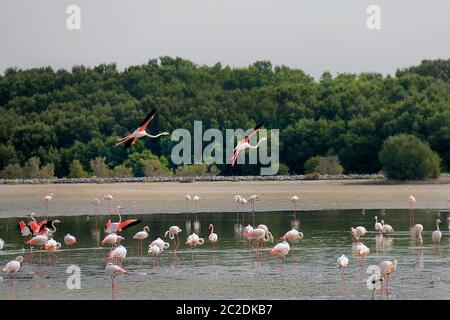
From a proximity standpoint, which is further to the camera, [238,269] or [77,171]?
[77,171]

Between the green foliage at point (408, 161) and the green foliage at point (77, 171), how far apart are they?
72.9 feet

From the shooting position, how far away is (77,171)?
7088 cm

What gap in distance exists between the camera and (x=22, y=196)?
46.2m

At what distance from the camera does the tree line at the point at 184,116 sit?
6844 centimetres

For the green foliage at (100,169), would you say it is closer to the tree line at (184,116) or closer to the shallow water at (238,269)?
the tree line at (184,116)

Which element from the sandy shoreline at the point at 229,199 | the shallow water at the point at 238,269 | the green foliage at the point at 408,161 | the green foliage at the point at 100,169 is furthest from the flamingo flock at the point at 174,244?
the green foliage at the point at 100,169

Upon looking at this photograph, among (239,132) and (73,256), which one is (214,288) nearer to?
(73,256)

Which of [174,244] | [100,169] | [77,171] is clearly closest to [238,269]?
[174,244]

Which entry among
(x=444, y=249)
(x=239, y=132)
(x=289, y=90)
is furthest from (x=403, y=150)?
(x=444, y=249)

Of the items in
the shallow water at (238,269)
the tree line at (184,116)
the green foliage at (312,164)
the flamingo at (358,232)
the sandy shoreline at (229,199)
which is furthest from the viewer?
the tree line at (184,116)

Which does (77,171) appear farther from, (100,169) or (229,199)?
(229,199)

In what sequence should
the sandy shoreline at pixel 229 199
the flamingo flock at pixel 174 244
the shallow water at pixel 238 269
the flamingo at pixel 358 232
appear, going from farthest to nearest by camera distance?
the sandy shoreline at pixel 229 199 → the flamingo at pixel 358 232 → the flamingo flock at pixel 174 244 → the shallow water at pixel 238 269

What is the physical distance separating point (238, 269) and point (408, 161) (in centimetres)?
3824

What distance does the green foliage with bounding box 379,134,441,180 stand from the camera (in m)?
56.0
